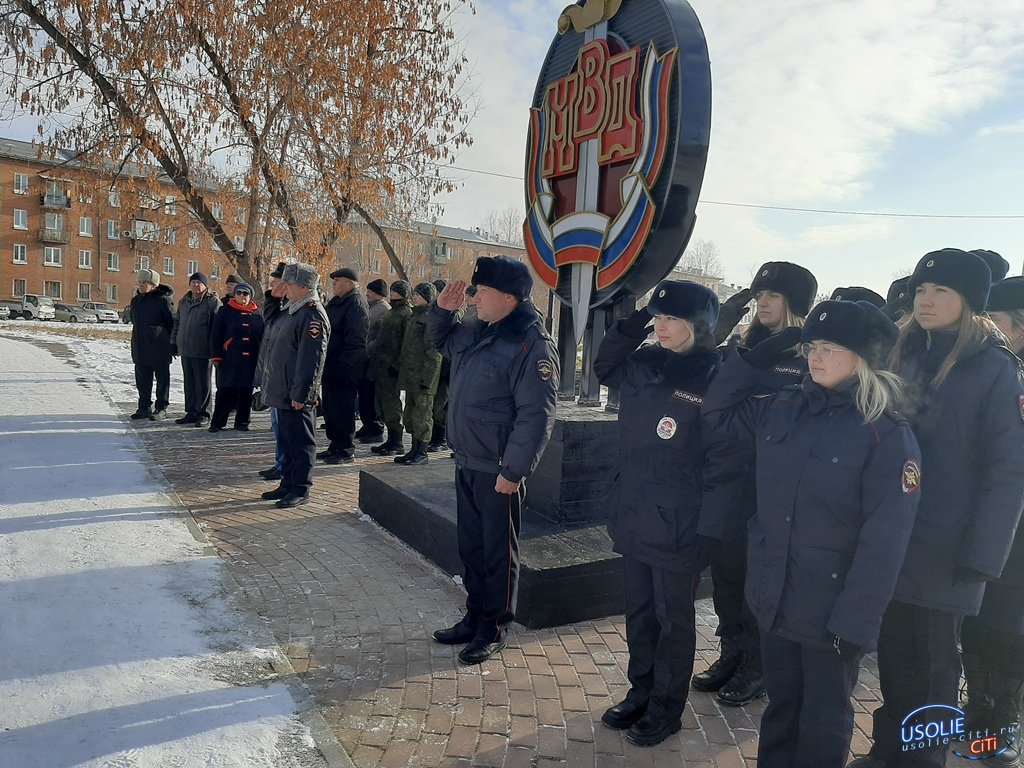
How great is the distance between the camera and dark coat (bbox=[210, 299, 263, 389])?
336 inches

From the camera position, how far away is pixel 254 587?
4.05m

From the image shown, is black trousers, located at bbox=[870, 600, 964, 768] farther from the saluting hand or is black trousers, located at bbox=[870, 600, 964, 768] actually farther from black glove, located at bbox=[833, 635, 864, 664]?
the saluting hand

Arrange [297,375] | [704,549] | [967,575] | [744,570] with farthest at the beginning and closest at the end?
[297,375], [744,570], [704,549], [967,575]

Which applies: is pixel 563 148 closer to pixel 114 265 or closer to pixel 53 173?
pixel 53 173

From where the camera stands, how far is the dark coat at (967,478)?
2.40 meters

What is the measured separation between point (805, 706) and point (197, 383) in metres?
Result: 8.73

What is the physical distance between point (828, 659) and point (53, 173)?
43.3 feet

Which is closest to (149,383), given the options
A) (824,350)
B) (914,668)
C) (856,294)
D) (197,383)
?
(197,383)

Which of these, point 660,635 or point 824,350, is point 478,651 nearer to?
point 660,635

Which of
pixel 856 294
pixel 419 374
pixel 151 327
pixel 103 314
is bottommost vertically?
pixel 103 314

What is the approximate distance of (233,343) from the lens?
27.9 feet

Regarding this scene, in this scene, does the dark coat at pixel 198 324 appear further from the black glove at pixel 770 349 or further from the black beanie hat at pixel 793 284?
the black glove at pixel 770 349

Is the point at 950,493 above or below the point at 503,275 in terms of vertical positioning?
below

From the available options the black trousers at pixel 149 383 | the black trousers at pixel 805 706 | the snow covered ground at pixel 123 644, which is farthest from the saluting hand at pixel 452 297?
the black trousers at pixel 149 383
